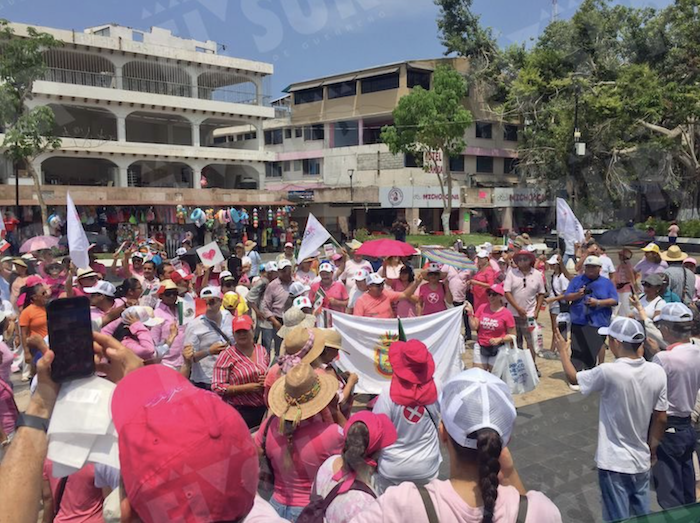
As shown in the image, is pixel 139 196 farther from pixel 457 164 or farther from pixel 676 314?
pixel 676 314

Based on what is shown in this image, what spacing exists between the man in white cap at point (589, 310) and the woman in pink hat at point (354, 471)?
4.65 m

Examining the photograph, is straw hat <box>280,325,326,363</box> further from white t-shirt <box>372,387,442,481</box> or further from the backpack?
the backpack

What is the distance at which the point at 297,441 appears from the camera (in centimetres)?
310

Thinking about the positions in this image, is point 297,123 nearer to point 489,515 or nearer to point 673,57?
point 673,57

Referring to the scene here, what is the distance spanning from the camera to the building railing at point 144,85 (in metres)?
31.2

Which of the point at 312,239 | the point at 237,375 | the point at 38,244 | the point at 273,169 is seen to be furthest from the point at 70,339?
the point at 273,169

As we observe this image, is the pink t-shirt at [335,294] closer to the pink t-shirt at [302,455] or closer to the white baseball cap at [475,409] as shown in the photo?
the pink t-shirt at [302,455]

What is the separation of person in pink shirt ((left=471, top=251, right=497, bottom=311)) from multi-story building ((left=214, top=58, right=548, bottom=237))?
27.2 m

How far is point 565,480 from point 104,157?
30.9m

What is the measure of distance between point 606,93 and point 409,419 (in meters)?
30.7

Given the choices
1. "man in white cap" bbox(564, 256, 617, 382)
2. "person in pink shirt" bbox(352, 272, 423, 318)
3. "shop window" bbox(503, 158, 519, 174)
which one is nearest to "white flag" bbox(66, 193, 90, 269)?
"person in pink shirt" bbox(352, 272, 423, 318)

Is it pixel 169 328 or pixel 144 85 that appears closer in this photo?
pixel 169 328

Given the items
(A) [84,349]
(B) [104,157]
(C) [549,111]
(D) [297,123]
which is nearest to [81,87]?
(B) [104,157]

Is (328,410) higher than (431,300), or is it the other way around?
(328,410)
